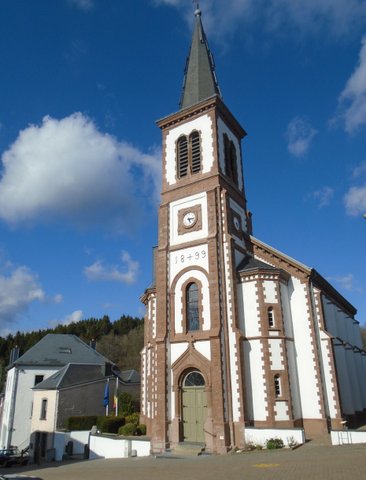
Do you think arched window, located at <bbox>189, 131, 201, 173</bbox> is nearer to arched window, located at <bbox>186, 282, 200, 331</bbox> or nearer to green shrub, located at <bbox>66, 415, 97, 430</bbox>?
arched window, located at <bbox>186, 282, 200, 331</bbox>

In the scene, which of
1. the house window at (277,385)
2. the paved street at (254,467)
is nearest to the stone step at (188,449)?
the paved street at (254,467)

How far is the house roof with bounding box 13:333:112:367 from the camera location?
146 ft

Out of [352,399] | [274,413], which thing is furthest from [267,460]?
[352,399]

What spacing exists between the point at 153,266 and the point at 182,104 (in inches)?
466

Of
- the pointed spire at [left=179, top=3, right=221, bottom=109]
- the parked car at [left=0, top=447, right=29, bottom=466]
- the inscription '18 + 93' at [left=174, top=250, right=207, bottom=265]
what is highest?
the pointed spire at [left=179, top=3, right=221, bottom=109]

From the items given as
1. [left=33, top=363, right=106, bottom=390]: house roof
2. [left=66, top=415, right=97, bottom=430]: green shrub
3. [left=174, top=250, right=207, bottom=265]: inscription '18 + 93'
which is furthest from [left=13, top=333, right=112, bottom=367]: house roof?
[left=174, top=250, right=207, bottom=265]: inscription '18 + 93'

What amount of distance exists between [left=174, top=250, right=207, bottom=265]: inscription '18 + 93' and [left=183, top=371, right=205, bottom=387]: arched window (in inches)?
248

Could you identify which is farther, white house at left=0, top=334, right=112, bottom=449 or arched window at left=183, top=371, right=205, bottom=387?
white house at left=0, top=334, right=112, bottom=449

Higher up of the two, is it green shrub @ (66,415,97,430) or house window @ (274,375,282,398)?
house window @ (274,375,282,398)

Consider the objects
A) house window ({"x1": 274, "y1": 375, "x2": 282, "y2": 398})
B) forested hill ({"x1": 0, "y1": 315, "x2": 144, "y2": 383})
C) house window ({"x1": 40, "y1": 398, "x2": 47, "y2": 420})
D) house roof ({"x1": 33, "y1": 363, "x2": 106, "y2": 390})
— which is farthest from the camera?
forested hill ({"x1": 0, "y1": 315, "x2": 144, "y2": 383})

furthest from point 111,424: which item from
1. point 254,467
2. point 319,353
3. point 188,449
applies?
point 254,467

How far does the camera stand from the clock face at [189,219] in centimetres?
2532

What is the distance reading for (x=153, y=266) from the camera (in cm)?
2966

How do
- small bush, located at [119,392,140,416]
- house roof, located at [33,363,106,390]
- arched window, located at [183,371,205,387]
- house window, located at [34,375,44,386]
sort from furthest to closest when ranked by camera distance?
house window, located at [34,375,44,386]
house roof, located at [33,363,106,390]
small bush, located at [119,392,140,416]
arched window, located at [183,371,205,387]
